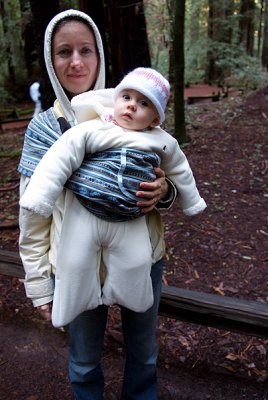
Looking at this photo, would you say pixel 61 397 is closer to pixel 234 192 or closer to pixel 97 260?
pixel 97 260

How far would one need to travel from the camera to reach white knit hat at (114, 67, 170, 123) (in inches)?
61.2

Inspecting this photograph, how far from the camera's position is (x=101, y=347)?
77.8 inches

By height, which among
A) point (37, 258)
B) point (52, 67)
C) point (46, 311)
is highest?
point (52, 67)

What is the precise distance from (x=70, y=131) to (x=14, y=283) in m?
2.57

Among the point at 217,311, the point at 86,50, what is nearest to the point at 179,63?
the point at 217,311

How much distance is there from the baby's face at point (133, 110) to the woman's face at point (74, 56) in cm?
26

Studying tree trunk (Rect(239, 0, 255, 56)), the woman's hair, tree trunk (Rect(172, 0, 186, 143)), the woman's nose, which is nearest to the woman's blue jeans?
the woman's nose

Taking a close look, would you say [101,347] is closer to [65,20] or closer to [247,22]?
[65,20]

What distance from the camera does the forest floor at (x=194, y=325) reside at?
2664 mm

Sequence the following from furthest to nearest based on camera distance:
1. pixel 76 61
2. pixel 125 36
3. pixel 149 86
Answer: pixel 125 36
pixel 76 61
pixel 149 86

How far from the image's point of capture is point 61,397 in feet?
8.47

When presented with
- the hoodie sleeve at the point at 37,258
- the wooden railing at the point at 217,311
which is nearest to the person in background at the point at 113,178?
the hoodie sleeve at the point at 37,258

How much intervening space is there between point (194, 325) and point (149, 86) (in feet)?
7.33

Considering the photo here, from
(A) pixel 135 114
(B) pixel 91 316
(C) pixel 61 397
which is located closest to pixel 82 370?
(B) pixel 91 316
